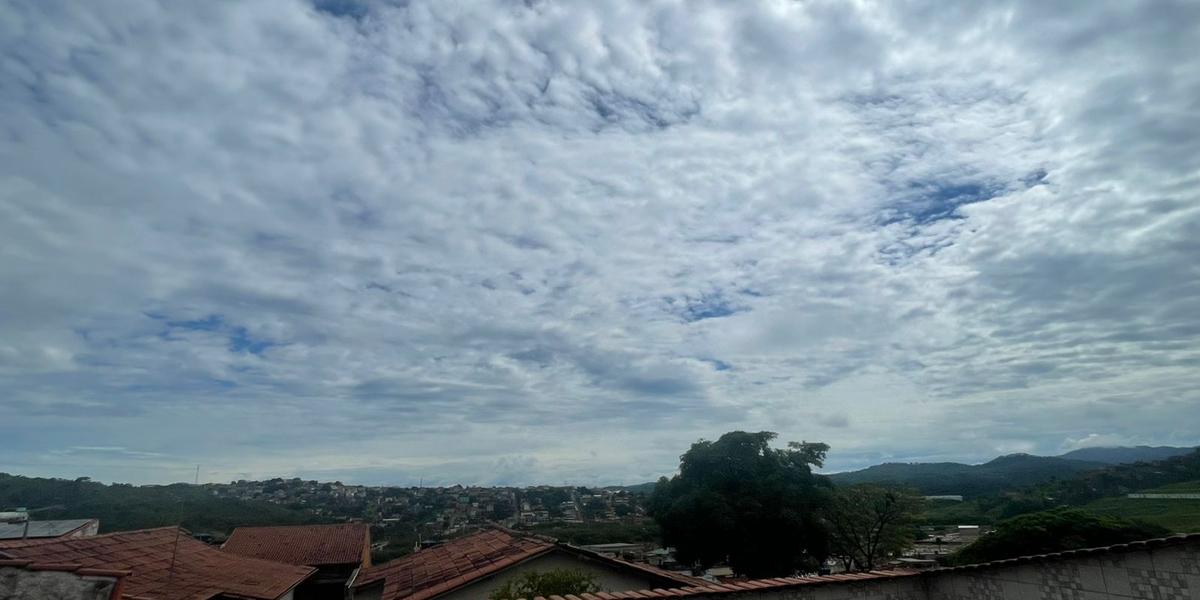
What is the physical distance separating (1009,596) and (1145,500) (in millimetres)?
71791

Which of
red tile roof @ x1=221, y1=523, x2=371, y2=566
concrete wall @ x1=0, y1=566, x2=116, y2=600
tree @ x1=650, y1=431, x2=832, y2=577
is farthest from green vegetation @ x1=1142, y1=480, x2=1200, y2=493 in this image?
concrete wall @ x1=0, y1=566, x2=116, y2=600

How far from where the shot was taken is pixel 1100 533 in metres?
26.8

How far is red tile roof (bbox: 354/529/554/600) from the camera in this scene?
15.9 meters

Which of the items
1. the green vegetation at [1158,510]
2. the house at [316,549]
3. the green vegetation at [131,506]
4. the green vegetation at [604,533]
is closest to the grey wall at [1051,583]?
the house at [316,549]

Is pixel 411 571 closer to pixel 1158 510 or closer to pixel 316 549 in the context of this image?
pixel 316 549

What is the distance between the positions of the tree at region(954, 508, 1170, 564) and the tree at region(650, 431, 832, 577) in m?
6.64

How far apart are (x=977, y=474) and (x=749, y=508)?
445ft

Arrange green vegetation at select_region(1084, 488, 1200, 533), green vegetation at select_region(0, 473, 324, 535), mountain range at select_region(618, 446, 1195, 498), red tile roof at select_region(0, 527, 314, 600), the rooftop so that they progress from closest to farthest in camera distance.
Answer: red tile roof at select_region(0, 527, 314, 600) < the rooftop < green vegetation at select_region(1084, 488, 1200, 533) < green vegetation at select_region(0, 473, 324, 535) < mountain range at select_region(618, 446, 1195, 498)

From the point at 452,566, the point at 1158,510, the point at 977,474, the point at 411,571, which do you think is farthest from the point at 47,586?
the point at 977,474

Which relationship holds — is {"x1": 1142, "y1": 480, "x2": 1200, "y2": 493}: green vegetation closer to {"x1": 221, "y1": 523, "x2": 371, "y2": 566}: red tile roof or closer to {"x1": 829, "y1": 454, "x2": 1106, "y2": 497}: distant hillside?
{"x1": 829, "y1": 454, "x2": 1106, "y2": 497}: distant hillside

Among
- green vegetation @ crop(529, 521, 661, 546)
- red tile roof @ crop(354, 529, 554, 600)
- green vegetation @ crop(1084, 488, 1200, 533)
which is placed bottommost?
green vegetation @ crop(529, 521, 661, 546)

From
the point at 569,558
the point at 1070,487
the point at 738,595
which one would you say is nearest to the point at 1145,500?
the point at 1070,487

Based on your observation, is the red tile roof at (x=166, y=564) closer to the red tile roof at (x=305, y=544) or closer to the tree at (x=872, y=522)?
the red tile roof at (x=305, y=544)

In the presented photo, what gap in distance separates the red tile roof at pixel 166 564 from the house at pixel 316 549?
26.0ft
